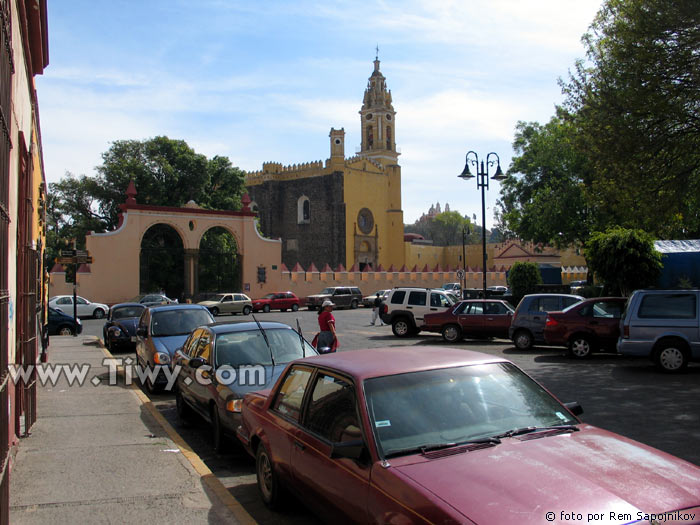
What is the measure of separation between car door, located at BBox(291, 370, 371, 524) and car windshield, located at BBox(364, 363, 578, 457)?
0.19m

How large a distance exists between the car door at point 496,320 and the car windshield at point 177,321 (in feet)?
30.5

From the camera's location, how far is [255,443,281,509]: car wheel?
499cm

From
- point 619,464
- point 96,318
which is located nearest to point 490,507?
point 619,464

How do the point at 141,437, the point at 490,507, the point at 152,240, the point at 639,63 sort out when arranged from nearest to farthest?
1. the point at 490,507
2. the point at 141,437
3. the point at 639,63
4. the point at 152,240

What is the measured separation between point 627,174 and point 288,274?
96.6 ft

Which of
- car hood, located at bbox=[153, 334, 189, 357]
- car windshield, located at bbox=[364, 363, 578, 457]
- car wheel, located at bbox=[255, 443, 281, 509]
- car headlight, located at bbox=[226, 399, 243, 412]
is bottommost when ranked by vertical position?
car wheel, located at bbox=[255, 443, 281, 509]

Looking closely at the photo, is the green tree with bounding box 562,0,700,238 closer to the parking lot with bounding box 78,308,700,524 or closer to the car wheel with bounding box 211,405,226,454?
the parking lot with bounding box 78,308,700,524

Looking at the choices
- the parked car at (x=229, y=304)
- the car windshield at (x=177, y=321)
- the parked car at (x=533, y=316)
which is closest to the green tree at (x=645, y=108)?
the parked car at (x=533, y=316)

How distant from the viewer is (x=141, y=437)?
24.0ft

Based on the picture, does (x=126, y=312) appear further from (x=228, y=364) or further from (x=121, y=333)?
(x=228, y=364)

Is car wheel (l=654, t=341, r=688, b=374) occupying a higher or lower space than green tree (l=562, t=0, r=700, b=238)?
lower

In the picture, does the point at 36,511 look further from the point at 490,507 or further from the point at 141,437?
the point at 490,507

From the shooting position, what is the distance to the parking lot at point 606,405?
641 centimetres

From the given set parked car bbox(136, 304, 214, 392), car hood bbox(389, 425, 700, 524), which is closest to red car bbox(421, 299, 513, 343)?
parked car bbox(136, 304, 214, 392)
